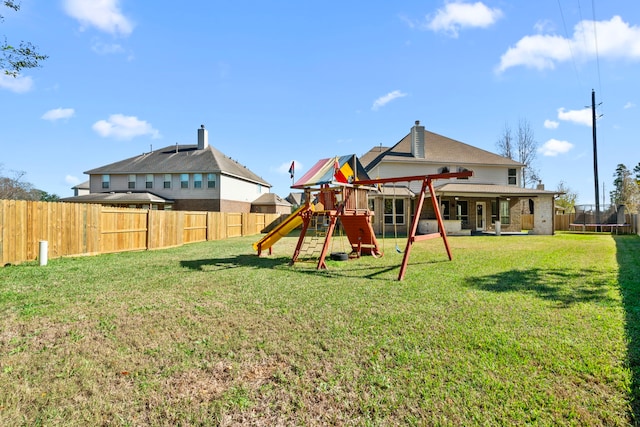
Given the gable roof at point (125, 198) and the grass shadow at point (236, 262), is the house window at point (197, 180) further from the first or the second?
the grass shadow at point (236, 262)

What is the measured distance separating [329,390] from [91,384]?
2237 mm

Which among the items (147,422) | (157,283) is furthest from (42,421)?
(157,283)

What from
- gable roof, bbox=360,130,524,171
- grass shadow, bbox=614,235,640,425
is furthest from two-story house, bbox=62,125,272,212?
grass shadow, bbox=614,235,640,425

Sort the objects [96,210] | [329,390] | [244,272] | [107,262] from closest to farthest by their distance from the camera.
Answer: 1. [329,390]
2. [244,272]
3. [107,262]
4. [96,210]

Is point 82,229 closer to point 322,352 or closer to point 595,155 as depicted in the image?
point 322,352

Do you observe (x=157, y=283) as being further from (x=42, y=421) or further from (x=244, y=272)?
(x=42, y=421)

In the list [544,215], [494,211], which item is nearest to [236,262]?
[544,215]

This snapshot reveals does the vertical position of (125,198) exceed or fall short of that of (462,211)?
it exceeds it

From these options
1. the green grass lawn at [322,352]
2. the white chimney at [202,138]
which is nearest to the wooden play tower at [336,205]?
the green grass lawn at [322,352]

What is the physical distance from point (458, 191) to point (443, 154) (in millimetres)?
5779

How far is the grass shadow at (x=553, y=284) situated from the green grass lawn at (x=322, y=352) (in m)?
0.07

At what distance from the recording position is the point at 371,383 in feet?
10.6

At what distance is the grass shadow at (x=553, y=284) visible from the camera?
6215mm

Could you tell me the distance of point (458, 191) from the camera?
2334cm
